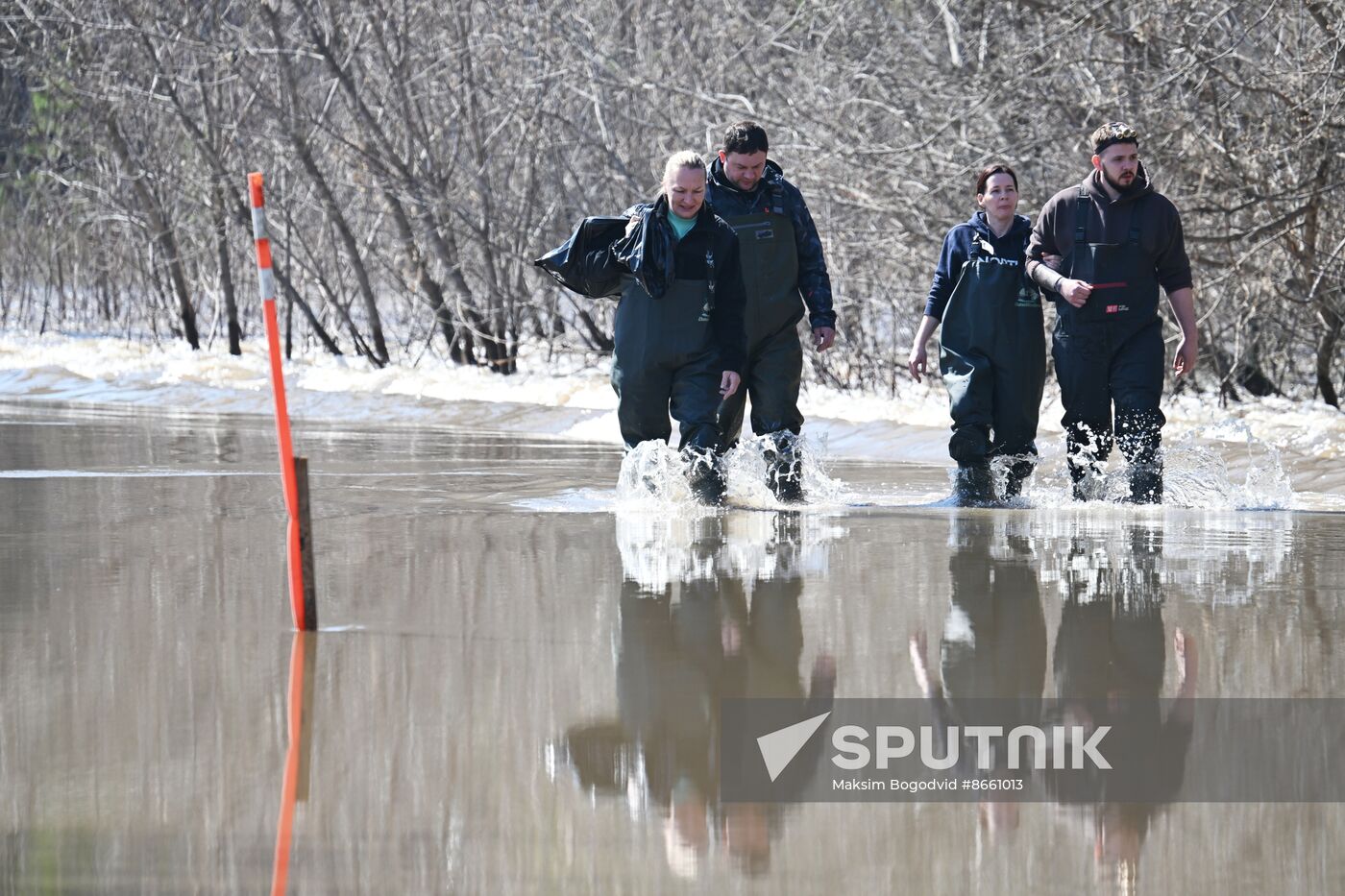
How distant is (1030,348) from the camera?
353 inches

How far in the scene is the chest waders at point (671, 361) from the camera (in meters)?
8.42

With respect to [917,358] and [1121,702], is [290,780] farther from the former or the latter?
[917,358]

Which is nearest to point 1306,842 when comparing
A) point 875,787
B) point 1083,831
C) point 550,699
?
point 1083,831

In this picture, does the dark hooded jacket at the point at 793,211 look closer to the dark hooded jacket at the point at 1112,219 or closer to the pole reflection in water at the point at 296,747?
the dark hooded jacket at the point at 1112,219

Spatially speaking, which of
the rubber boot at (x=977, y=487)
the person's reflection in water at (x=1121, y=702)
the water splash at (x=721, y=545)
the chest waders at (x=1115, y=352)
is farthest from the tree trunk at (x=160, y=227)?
the person's reflection in water at (x=1121, y=702)

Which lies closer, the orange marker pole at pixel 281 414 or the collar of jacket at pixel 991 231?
the orange marker pole at pixel 281 414

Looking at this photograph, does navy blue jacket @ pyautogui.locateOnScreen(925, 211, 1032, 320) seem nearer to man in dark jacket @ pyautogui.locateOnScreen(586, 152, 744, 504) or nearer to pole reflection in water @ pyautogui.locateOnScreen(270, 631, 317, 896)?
man in dark jacket @ pyautogui.locateOnScreen(586, 152, 744, 504)

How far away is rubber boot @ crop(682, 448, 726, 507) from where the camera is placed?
28.5 feet

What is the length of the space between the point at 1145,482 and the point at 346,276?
2144 centimetres

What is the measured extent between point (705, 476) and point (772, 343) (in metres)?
0.75

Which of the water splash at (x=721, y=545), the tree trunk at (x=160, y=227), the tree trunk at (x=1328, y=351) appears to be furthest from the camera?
the tree trunk at (x=160, y=227)

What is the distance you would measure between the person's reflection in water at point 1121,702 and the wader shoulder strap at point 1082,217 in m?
2.28

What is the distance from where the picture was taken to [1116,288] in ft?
28.3

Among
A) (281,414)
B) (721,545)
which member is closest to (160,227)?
(721,545)
